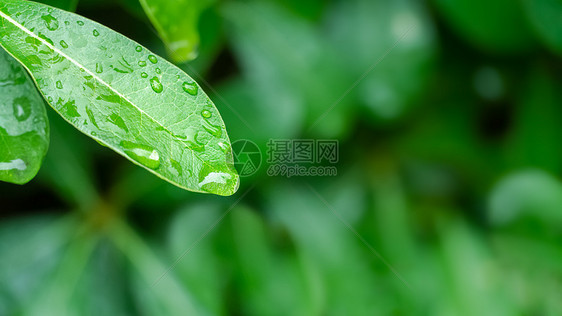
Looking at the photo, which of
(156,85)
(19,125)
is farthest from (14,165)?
(156,85)

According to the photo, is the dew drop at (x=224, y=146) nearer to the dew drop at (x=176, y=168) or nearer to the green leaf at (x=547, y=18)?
the dew drop at (x=176, y=168)

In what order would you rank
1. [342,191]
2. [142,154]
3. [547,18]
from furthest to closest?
1. [342,191]
2. [547,18]
3. [142,154]

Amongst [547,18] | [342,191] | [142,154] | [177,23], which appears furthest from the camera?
[342,191]

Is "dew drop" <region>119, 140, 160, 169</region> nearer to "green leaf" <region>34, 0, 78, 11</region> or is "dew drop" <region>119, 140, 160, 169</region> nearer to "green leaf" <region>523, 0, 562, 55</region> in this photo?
"green leaf" <region>34, 0, 78, 11</region>

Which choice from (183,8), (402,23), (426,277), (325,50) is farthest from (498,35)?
(183,8)

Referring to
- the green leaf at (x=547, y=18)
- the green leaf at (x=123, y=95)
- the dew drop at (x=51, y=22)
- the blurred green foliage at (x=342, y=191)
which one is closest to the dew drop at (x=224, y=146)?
the green leaf at (x=123, y=95)

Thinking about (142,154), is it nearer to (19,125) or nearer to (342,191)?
(19,125)

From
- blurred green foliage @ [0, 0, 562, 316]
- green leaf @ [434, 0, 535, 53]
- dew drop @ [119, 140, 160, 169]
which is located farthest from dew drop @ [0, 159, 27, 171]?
green leaf @ [434, 0, 535, 53]
